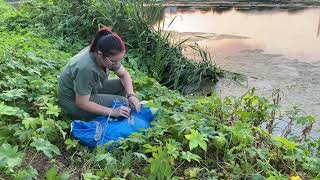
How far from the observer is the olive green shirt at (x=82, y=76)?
10.3 ft

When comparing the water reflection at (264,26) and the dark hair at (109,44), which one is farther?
the water reflection at (264,26)

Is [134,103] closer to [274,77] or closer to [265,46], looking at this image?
[274,77]

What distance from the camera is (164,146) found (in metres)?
2.96

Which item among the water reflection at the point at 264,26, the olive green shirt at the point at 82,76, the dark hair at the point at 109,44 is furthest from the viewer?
the water reflection at the point at 264,26

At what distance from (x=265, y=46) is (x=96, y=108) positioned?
601 cm

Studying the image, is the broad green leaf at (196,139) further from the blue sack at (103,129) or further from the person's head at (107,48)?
the person's head at (107,48)

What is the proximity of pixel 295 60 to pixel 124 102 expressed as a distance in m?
4.91

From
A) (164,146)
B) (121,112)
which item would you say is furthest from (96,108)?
(164,146)

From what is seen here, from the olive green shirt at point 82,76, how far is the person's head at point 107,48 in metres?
0.06

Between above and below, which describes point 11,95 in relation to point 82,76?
below

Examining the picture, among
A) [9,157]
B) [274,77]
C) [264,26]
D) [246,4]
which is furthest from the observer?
[246,4]

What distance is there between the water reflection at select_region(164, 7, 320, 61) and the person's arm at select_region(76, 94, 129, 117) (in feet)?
15.1

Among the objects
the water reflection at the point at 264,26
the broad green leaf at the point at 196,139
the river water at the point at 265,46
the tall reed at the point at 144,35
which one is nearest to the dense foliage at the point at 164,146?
the broad green leaf at the point at 196,139

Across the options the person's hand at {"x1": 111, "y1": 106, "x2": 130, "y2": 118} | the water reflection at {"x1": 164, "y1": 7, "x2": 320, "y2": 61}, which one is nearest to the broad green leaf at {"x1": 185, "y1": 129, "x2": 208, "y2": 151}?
the person's hand at {"x1": 111, "y1": 106, "x2": 130, "y2": 118}
